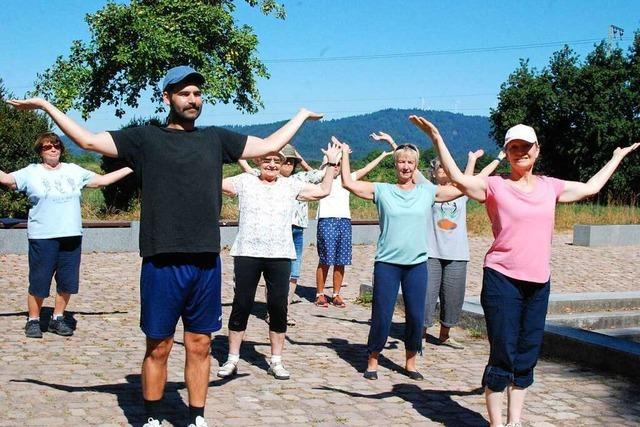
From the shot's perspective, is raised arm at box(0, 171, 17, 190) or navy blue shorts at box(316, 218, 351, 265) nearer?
raised arm at box(0, 171, 17, 190)

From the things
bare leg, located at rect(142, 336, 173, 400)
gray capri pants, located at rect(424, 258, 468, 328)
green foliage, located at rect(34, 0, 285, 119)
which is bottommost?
bare leg, located at rect(142, 336, 173, 400)

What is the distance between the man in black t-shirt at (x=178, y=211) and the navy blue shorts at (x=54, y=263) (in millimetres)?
3407

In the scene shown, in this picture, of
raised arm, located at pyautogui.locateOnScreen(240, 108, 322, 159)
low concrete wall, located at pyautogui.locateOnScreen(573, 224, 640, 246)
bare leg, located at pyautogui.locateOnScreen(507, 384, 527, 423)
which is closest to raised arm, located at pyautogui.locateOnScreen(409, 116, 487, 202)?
raised arm, located at pyautogui.locateOnScreen(240, 108, 322, 159)

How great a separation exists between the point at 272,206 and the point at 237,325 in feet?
3.11

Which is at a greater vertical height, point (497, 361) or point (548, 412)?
point (497, 361)

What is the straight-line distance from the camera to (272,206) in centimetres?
674

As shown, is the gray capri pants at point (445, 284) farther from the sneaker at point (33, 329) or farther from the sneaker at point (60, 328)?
the sneaker at point (33, 329)

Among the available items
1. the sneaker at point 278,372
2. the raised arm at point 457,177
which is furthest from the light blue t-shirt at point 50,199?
the raised arm at point 457,177

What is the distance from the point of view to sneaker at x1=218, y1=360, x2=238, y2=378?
6.58m

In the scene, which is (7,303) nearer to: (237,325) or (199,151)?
(237,325)

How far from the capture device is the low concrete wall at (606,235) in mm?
19922

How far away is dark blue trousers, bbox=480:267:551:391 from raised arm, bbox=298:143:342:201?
176 cm

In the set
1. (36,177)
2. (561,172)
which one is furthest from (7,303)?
(561,172)

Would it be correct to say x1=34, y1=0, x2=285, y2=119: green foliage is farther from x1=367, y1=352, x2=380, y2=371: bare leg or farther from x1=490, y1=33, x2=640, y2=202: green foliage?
x1=490, y1=33, x2=640, y2=202: green foliage
